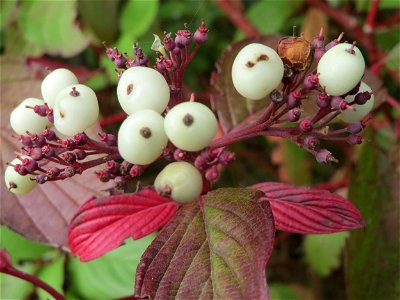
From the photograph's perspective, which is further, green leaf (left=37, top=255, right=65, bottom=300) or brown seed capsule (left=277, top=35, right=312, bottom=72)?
green leaf (left=37, top=255, right=65, bottom=300)

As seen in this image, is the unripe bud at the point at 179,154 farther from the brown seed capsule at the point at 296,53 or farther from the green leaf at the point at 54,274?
the green leaf at the point at 54,274

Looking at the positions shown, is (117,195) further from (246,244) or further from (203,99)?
(203,99)

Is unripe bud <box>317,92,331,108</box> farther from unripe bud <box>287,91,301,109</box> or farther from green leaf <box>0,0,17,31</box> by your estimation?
green leaf <box>0,0,17,31</box>

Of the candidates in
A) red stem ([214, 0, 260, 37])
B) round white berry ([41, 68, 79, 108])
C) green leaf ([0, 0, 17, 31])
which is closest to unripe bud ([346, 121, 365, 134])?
round white berry ([41, 68, 79, 108])

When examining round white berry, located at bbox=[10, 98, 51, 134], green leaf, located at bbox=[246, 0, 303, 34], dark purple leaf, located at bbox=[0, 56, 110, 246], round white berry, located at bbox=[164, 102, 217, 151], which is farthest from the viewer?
green leaf, located at bbox=[246, 0, 303, 34]

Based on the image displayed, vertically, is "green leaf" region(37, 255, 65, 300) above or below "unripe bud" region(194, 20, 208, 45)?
below

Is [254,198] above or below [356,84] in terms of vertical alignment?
below

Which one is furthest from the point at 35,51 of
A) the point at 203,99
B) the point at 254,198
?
the point at 254,198

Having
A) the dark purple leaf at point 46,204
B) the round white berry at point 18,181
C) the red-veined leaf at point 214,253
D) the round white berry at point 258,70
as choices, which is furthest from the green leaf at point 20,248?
the round white berry at point 258,70
